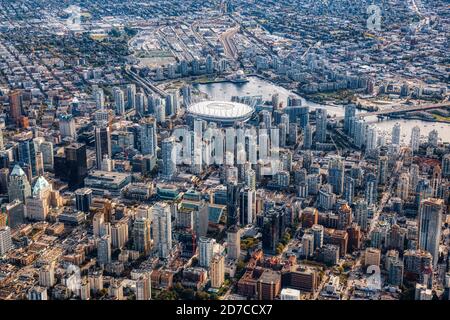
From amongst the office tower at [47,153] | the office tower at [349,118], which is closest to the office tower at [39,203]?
the office tower at [47,153]

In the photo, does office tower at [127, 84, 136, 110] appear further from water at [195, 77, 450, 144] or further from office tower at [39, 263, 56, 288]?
office tower at [39, 263, 56, 288]

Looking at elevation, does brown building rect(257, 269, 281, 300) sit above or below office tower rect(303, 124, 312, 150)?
below

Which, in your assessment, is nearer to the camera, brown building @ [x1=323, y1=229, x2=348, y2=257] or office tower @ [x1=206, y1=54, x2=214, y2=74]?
brown building @ [x1=323, y1=229, x2=348, y2=257]

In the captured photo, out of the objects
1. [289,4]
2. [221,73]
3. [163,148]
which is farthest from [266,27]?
[163,148]

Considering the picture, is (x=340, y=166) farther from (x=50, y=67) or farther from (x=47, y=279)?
(x=50, y=67)

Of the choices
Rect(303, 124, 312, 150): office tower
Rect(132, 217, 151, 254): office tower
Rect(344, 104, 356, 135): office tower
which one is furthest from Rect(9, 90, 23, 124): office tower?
Rect(344, 104, 356, 135): office tower

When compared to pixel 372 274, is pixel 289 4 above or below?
above

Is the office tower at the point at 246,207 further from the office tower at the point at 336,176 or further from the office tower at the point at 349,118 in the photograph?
the office tower at the point at 349,118
